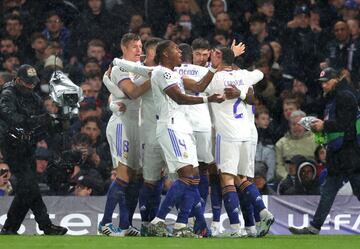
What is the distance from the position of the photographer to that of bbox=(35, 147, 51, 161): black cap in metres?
3.44

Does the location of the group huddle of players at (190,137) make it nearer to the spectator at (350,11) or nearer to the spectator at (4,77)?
the spectator at (4,77)

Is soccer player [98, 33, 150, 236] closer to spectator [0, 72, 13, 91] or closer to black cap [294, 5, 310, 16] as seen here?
spectator [0, 72, 13, 91]

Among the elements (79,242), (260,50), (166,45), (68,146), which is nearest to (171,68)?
(166,45)

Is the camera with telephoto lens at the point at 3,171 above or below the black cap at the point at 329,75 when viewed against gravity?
below

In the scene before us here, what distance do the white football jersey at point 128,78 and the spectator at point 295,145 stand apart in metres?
4.56

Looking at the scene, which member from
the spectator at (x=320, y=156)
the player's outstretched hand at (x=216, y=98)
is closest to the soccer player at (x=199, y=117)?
the player's outstretched hand at (x=216, y=98)

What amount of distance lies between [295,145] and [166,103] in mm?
5171

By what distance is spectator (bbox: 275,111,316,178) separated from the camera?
21391mm

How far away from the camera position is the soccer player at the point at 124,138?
17.2m

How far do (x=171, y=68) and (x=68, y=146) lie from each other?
4.76 m

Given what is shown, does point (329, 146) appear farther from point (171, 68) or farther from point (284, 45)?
point (284, 45)

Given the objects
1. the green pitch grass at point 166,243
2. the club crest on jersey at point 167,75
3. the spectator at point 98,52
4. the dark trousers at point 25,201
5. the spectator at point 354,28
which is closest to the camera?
the green pitch grass at point 166,243

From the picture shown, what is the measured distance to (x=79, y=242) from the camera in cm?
1566

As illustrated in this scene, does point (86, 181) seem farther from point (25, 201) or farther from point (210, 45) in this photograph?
point (210, 45)
